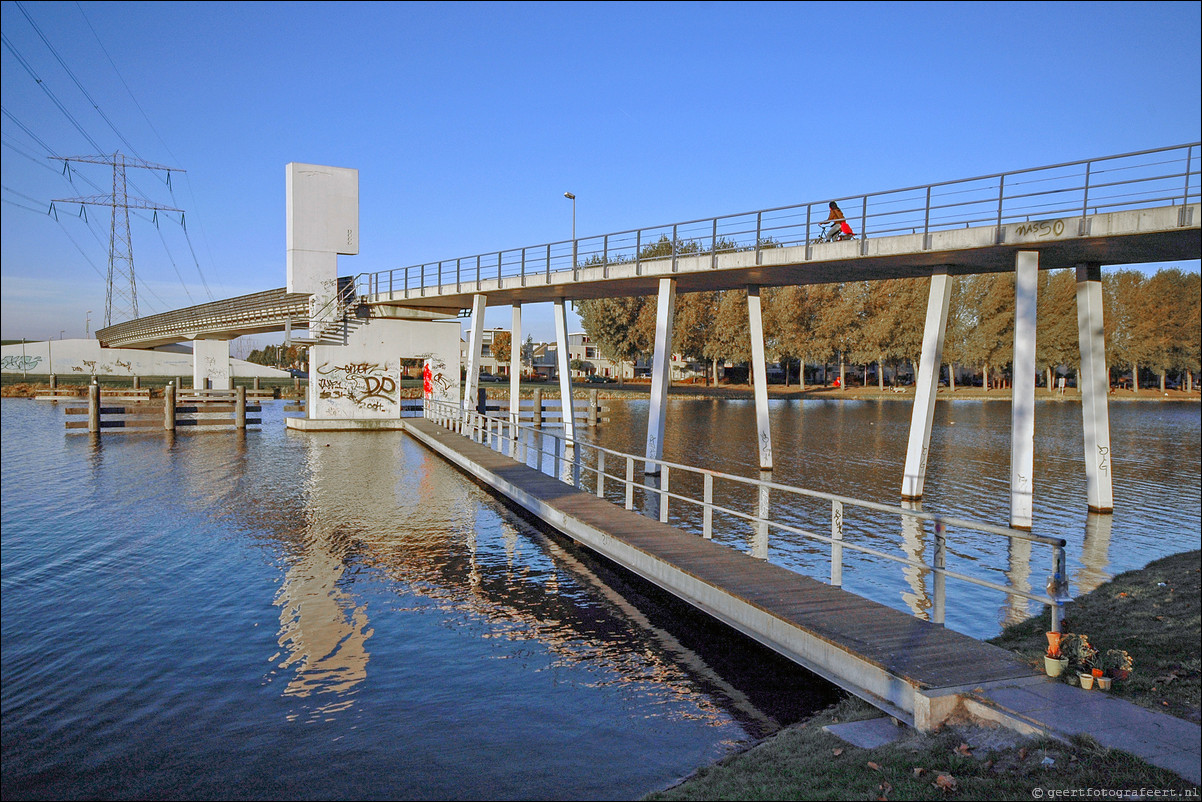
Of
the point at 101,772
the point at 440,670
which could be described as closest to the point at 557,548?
the point at 440,670

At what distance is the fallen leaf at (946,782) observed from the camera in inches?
192

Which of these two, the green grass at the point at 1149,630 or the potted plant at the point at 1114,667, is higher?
the potted plant at the point at 1114,667

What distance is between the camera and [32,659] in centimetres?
828

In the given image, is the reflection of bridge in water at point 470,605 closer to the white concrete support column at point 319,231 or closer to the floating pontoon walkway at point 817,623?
the floating pontoon walkway at point 817,623

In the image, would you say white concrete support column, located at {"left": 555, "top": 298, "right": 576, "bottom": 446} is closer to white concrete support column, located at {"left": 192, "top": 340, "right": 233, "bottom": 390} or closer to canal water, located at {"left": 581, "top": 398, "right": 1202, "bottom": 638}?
Answer: canal water, located at {"left": 581, "top": 398, "right": 1202, "bottom": 638}

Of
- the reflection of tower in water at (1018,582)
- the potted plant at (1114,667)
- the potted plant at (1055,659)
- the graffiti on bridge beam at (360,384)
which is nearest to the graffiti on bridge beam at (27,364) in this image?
the graffiti on bridge beam at (360,384)

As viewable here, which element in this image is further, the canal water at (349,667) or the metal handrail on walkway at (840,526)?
the metal handrail on walkway at (840,526)

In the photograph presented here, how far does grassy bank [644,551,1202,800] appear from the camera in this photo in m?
4.70

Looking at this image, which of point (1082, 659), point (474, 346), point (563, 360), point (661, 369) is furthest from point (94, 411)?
point (1082, 659)

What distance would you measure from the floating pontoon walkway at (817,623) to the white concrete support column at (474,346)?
19.0 metres

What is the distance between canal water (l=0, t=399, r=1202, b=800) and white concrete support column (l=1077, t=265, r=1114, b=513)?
834mm

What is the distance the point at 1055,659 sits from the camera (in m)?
6.23

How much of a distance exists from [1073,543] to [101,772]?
15.4 meters

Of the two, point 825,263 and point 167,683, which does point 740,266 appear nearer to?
point 825,263
